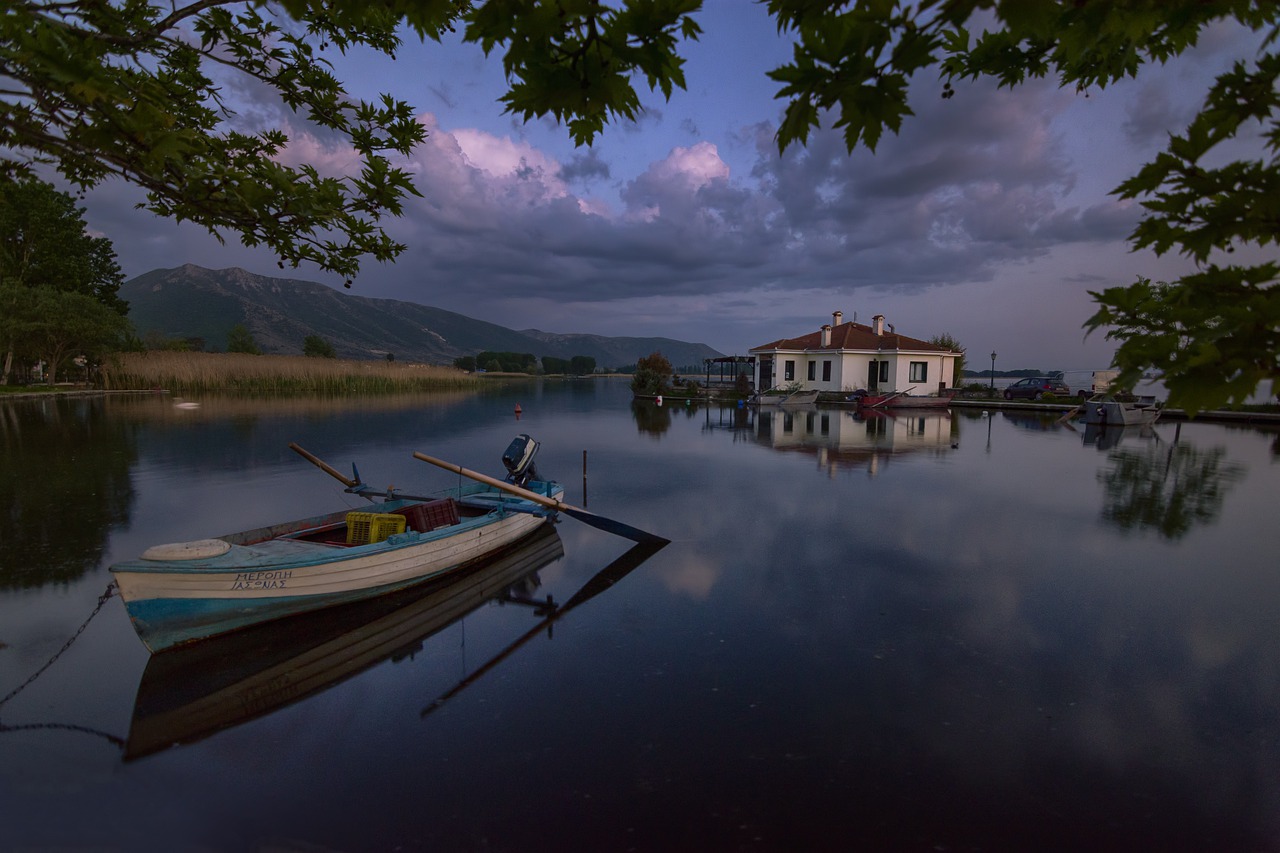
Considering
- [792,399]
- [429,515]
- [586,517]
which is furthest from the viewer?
[792,399]

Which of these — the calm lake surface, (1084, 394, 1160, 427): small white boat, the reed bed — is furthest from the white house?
the reed bed

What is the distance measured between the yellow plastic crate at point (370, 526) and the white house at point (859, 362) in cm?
3940

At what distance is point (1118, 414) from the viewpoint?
2903cm

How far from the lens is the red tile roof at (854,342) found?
142 feet

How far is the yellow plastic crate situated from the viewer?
8.88m

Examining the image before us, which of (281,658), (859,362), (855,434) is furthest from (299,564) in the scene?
(859,362)

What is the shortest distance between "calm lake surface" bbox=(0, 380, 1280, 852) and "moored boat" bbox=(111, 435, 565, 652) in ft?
1.29

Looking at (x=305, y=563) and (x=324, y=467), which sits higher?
(x=324, y=467)

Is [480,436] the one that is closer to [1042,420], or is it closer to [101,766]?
[101,766]

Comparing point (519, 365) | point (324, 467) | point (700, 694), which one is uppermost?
point (519, 365)

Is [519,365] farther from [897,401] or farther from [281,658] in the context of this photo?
[281,658]

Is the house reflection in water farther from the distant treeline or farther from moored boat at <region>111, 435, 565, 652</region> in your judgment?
the distant treeline

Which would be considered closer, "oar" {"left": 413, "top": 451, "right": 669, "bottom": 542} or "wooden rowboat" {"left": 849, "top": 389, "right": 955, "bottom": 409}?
"oar" {"left": 413, "top": 451, "right": 669, "bottom": 542}

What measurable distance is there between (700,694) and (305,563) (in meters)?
5.17
